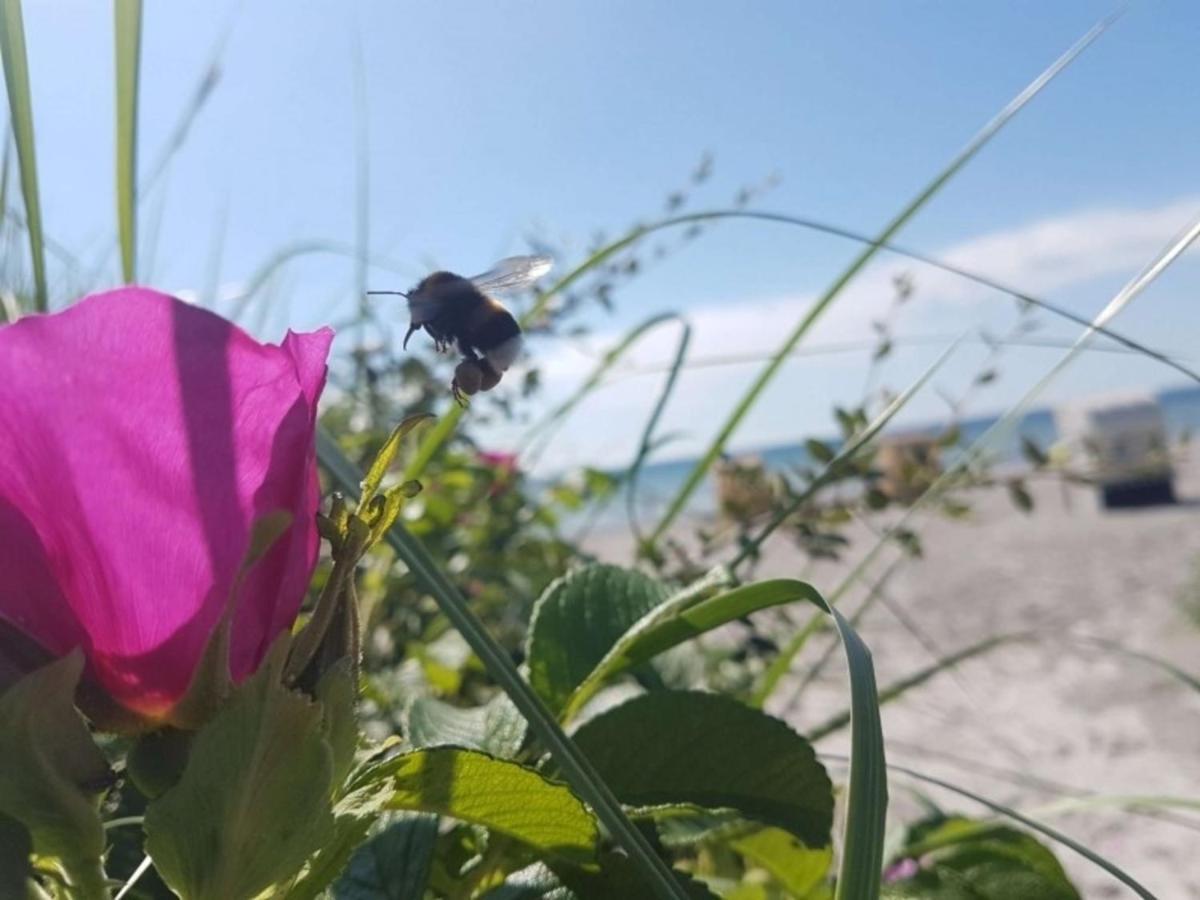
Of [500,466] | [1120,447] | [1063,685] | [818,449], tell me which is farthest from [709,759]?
[1063,685]

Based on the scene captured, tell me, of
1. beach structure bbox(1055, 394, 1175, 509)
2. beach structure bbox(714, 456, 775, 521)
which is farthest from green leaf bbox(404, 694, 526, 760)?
beach structure bbox(1055, 394, 1175, 509)

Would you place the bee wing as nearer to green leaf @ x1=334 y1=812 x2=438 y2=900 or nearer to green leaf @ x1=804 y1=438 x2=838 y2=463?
green leaf @ x1=334 y1=812 x2=438 y2=900

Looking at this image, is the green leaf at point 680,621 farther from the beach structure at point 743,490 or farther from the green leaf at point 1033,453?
the green leaf at point 1033,453

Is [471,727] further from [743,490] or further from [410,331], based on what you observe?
[743,490]

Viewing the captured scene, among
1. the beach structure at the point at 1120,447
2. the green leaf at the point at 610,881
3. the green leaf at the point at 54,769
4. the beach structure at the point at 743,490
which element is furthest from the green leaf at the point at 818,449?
the green leaf at the point at 54,769

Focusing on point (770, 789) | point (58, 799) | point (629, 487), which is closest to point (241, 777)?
point (58, 799)
